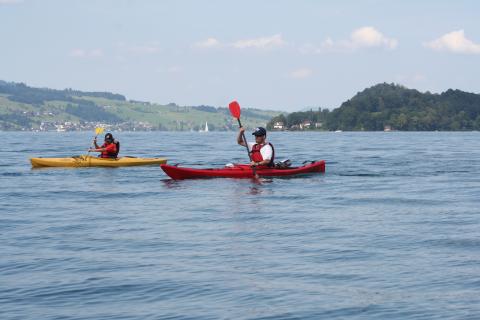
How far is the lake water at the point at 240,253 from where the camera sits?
9.05 m

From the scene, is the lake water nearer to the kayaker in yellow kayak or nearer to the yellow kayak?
the kayaker in yellow kayak

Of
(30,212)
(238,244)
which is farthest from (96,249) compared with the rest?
(30,212)

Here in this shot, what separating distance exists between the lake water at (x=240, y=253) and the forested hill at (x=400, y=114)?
151663 mm

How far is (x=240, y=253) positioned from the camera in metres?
12.1

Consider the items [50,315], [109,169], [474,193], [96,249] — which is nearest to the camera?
[50,315]

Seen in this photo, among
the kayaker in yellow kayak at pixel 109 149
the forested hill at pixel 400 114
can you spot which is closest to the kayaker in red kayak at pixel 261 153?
A: the kayaker in yellow kayak at pixel 109 149

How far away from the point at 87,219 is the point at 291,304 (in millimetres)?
8204

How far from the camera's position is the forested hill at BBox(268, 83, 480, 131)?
170875mm

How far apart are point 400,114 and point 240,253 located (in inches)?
6526

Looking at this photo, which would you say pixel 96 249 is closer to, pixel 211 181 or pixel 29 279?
pixel 29 279

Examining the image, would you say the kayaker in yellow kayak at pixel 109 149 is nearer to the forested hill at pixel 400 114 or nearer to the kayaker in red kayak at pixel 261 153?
the kayaker in red kayak at pixel 261 153

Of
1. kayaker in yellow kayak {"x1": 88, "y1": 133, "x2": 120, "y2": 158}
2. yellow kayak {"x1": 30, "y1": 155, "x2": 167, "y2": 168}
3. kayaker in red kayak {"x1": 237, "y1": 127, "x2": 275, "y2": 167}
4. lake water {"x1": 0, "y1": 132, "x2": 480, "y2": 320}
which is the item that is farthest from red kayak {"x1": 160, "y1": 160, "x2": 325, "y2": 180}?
yellow kayak {"x1": 30, "y1": 155, "x2": 167, "y2": 168}

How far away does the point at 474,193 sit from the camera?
69.7ft

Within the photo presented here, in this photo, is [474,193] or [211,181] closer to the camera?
[474,193]
